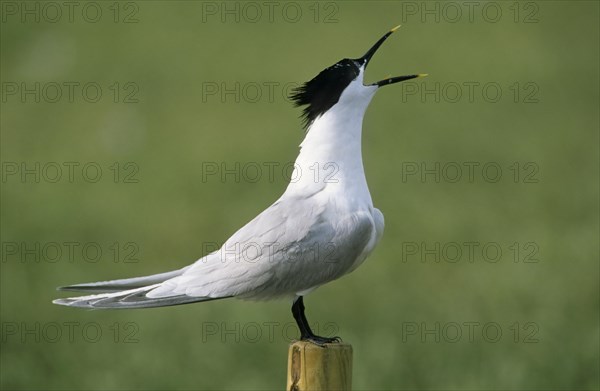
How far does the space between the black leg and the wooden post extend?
0.07 m

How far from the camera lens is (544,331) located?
7.72m

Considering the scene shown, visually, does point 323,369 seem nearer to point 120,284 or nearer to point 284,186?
point 120,284

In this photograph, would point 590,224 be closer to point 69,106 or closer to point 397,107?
point 397,107

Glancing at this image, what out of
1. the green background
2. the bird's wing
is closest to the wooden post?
the bird's wing

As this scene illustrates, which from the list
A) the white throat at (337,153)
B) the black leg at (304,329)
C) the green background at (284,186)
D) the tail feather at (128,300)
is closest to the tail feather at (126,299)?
the tail feather at (128,300)

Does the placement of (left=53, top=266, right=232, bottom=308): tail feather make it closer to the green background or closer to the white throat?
the white throat

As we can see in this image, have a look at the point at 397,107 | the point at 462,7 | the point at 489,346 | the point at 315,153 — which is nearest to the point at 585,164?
the point at 397,107

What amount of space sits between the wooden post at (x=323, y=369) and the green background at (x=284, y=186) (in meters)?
3.74

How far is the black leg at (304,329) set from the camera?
141 inches

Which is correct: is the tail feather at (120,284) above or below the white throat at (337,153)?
below

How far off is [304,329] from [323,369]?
0.34 meters

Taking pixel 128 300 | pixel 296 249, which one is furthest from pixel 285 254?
pixel 128 300

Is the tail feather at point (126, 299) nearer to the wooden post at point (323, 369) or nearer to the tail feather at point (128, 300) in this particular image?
the tail feather at point (128, 300)

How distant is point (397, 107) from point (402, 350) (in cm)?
489
